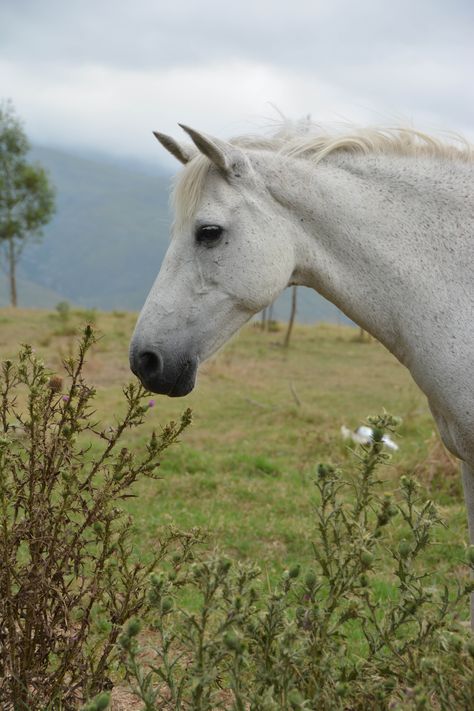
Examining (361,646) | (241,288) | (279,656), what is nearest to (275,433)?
(361,646)

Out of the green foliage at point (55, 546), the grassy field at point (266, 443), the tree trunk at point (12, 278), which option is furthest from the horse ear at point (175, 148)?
the tree trunk at point (12, 278)

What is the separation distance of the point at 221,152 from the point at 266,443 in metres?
6.69

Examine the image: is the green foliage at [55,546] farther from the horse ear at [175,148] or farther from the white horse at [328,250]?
the horse ear at [175,148]

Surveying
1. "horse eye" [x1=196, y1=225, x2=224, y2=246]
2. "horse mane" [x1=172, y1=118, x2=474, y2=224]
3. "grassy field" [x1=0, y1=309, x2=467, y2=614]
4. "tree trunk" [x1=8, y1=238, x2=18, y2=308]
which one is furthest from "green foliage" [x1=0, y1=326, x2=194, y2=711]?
"tree trunk" [x1=8, y1=238, x2=18, y2=308]

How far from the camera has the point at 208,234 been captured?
2.68 meters

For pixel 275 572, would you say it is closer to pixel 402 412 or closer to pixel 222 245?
pixel 222 245

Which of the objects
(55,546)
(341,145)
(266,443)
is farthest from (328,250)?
(266,443)

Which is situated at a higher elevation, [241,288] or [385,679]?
[241,288]

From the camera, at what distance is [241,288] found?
2688 mm

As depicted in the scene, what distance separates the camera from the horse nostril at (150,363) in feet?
8.45

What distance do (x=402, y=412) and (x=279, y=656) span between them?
9642 mm

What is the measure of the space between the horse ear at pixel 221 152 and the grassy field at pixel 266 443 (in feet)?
2.62

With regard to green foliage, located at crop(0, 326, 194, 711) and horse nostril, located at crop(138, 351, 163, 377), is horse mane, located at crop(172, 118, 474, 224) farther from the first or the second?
green foliage, located at crop(0, 326, 194, 711)

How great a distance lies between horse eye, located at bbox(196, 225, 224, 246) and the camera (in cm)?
Answer: 267
